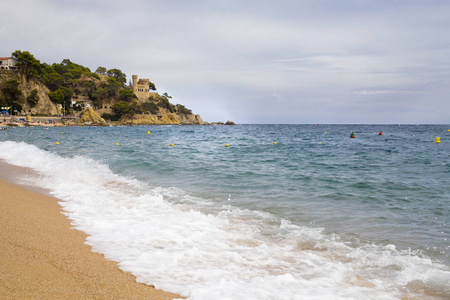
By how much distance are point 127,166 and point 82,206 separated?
8.81 meters

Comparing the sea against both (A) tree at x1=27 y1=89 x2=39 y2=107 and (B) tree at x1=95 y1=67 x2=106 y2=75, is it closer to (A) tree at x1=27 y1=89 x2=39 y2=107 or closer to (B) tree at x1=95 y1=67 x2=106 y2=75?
(A) tree at x1=27 y1=89 x2=39 y2=107

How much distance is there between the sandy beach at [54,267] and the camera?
300 cm

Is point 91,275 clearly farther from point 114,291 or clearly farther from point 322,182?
point 322,182

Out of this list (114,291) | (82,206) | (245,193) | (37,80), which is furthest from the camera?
(37,80)

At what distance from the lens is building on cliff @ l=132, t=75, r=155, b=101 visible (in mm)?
151000

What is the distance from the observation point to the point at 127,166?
15602mm

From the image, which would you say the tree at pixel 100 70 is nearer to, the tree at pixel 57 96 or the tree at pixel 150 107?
the tree at pixel 150 107

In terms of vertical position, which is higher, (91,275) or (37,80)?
(37,80)

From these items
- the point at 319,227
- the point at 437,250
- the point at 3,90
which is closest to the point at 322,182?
the point at 319,227

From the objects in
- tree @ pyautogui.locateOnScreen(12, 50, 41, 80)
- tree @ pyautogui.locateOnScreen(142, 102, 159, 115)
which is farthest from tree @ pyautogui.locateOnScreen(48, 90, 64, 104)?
tree @ pyautogui.locateOnScreen(142, 102, 159, 115)

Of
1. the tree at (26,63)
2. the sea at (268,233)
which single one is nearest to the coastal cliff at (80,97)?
the tree at (26,63)

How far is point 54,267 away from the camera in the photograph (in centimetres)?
350

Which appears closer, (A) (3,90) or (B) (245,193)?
(B) (245,193)

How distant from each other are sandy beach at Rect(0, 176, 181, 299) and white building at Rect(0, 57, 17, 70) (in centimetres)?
11637
